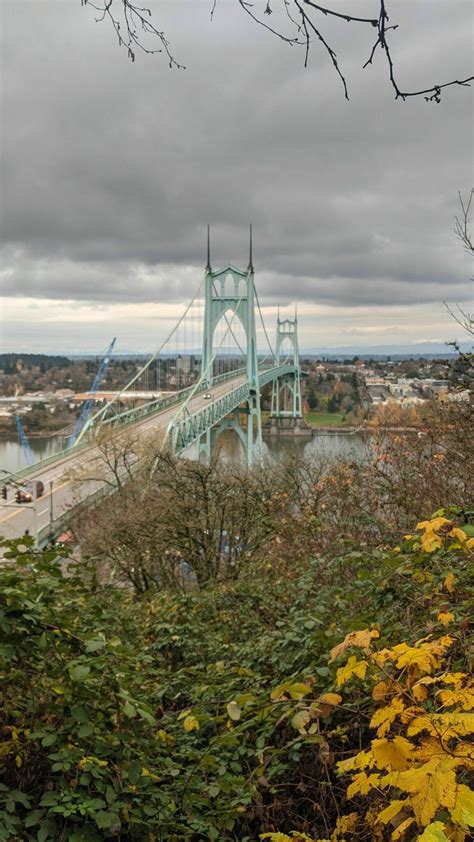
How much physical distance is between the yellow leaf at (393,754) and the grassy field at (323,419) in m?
47.6

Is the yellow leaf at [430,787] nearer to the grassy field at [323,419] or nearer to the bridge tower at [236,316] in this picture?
the bridge tower at [236,316]

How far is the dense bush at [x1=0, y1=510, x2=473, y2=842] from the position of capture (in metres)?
1.76

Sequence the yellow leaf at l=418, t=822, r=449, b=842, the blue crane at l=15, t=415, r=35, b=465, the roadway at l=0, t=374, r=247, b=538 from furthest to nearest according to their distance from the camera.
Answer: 1. the blue crane at l=15, t=415, r=35, b=465
2. the roadway at l=0, t=374, r=247, b=538
3. the yellow leaf at l=418, t=822, r=449, b=842

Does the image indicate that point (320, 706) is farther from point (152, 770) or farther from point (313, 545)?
point (313, 545)

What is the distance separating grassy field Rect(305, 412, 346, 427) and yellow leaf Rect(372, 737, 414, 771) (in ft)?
156

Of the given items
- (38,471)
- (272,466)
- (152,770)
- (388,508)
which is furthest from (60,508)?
(152,770)

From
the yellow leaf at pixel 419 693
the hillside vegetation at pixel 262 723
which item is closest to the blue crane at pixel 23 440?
the hillside vegetation at pixel 262 723

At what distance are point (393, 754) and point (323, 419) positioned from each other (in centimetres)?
5611

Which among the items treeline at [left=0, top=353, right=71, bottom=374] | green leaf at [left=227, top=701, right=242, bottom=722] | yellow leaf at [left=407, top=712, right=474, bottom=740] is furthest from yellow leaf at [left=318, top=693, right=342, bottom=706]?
treeline at [left=0, top=353, right=71, bottom=374]

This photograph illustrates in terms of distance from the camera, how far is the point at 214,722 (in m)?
2.41

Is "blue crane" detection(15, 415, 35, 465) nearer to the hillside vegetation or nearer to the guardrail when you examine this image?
the guardrail

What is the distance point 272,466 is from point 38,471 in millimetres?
8657

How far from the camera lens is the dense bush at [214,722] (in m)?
1.76

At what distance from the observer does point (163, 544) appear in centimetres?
971
